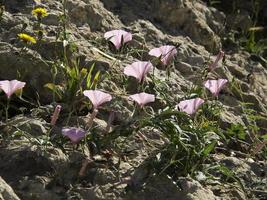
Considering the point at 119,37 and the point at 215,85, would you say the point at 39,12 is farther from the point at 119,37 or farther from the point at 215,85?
the point at 215,85

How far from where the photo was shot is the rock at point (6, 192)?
2281mm

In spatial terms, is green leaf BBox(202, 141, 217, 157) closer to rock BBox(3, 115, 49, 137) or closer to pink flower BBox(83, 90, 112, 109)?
pink flower BBox(83, 90, 112, 109)

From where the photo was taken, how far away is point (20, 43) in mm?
3248

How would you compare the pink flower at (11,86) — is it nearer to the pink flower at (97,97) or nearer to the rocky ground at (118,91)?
the rocky ground at (118,91)

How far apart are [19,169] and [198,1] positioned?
2416 mm

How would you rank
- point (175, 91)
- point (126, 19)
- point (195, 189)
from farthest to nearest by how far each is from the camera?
point (126, 19) < point (175, 91) < point (195, 189)

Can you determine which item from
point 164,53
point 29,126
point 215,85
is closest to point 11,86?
point 29,126

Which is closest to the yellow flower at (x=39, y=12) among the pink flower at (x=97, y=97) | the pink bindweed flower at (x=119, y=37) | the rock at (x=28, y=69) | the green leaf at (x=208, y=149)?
the rock at (x=28, y=69)

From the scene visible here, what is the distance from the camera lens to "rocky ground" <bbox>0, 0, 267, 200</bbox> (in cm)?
262

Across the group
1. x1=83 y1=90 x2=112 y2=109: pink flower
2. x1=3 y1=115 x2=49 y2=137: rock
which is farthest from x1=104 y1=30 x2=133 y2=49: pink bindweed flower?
x1=3 y1=115 x2=49 y2=137: rock

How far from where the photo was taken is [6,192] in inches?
90.4

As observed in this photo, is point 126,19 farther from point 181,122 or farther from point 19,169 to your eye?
point 19,169

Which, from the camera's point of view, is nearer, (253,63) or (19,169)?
(19,169)

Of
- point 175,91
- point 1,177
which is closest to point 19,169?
point 1,177
